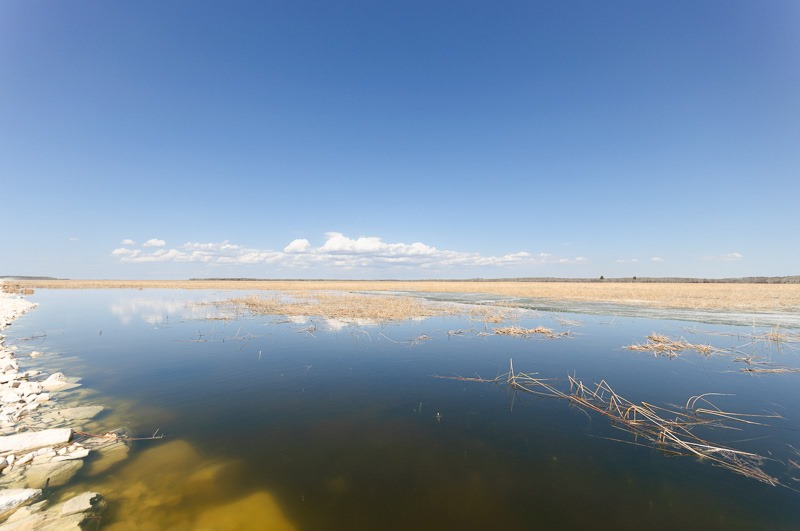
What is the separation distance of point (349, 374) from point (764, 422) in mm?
12460

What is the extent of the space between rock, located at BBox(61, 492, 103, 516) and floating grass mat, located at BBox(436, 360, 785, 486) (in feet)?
33.0

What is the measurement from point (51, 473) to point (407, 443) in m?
6.82

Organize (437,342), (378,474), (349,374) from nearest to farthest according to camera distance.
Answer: (378,474) < (349,374) < (437,342)

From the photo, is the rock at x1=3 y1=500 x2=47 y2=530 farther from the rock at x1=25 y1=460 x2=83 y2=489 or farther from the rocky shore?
the rock at x1=25 y1=460 x2=83 y2=489

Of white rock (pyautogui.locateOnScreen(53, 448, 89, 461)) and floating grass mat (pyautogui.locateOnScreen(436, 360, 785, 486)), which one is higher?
white rock (pyautogui.locateOnScreen(53, 448, 89, 461))

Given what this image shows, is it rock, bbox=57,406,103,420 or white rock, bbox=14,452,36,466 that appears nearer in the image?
white rock, bbox=14,452,36,466

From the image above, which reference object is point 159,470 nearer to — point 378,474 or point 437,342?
point 378,474

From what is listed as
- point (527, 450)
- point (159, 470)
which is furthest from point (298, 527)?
point (527, 450)

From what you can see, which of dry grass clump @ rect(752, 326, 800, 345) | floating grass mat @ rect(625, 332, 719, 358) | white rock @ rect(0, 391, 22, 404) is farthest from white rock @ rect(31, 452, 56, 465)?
dry grass clump @ rect(752, 326, 800, 345)

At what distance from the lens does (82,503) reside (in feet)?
17.5

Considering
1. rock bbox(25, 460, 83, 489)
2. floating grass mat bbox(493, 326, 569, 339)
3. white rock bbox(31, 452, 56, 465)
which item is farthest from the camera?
floating grass mat bbox(493, 326, 569, 339)

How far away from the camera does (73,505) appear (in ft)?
17.3

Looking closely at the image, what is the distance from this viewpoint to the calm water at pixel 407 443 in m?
5.43

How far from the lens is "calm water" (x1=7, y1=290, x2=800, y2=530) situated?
5430 mm
